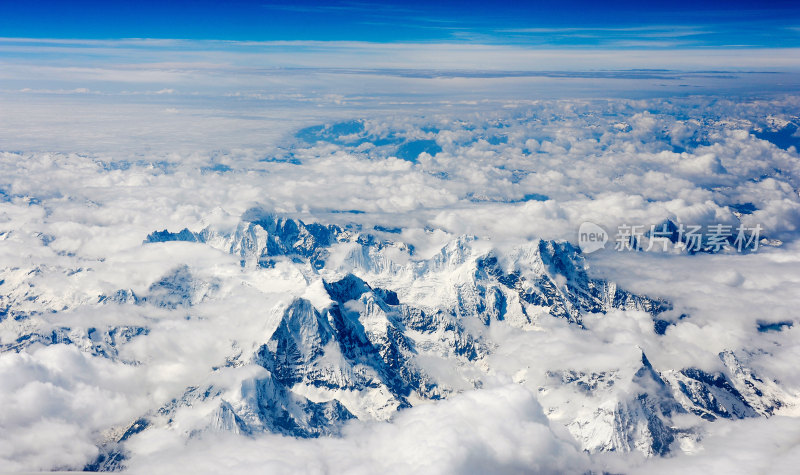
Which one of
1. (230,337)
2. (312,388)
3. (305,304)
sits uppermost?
(305,304)

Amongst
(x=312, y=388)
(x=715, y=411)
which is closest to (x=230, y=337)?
(x=312, y=388)

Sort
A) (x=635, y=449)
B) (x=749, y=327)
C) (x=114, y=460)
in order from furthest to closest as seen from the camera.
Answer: (x=749, y=327) → (x=635, y=449) → (x=114, y=460)

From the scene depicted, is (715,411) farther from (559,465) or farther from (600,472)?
(559,465)

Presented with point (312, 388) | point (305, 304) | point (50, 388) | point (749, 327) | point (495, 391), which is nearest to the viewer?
point (495, 391)

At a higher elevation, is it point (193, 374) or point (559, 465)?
point (559, 465)

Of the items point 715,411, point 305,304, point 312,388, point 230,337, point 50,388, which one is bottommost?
point 715,411

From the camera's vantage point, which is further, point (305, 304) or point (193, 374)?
point (305, 304)

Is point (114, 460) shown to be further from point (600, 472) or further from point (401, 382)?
point (600, 472)

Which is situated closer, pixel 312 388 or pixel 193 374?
pixel 193 374

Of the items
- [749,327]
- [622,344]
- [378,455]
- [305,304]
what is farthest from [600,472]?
[749,327]
